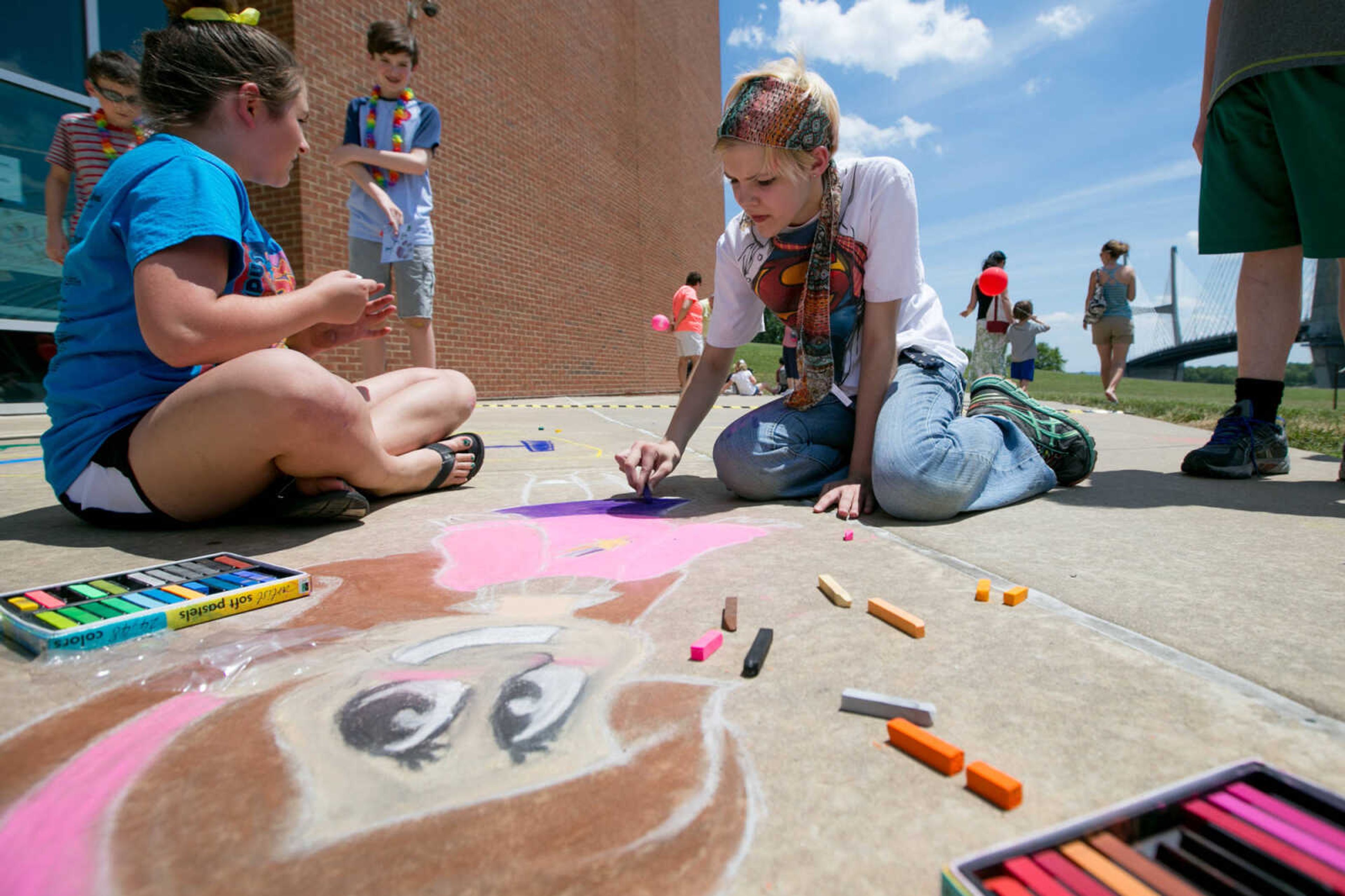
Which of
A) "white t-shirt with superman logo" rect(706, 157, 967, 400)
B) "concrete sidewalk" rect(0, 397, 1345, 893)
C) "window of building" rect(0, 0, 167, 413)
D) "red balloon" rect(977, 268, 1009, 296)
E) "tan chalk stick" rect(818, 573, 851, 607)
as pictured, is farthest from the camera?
"red balloon" rect(977, 268, 1009, 296)

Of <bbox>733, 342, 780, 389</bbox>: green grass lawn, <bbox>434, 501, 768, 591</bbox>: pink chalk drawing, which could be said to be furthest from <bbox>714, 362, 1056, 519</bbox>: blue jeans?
<bbox>733, 342, 780, 389</bbox>: green grass lawn

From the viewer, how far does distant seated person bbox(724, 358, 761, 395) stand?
13.9 metres

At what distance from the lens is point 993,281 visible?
7.82 m

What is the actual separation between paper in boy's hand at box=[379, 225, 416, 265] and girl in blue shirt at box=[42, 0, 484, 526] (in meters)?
1.81

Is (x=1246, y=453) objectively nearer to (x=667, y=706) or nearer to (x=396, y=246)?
(x=667, y=706)

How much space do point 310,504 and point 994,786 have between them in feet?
5.89

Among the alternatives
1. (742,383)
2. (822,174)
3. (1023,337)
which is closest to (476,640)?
(822,174)

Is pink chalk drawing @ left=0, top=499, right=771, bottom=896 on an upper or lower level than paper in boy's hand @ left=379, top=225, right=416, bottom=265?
lower

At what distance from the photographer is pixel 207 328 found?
1620 millimetres

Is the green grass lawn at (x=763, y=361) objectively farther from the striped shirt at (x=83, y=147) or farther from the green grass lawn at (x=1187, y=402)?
the striped shirt at (x=83, y=147)

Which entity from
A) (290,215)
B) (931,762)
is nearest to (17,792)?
(931,762)

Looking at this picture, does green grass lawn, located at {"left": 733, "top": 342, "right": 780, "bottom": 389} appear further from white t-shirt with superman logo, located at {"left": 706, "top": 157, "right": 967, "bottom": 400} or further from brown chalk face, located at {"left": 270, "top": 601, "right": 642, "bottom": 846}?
brown chalk face, located at {"left": 270, "top": 601, "right": 642, "bottom": 846}

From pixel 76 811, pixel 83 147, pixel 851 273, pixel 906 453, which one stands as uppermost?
pixel 83 147

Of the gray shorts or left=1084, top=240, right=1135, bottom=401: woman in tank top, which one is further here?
left=1084, top=240, right=1135, bottom=401: woman in tank top
